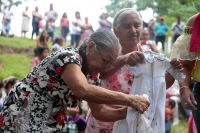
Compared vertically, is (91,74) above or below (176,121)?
above

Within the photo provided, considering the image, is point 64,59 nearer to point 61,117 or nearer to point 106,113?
point 61,117

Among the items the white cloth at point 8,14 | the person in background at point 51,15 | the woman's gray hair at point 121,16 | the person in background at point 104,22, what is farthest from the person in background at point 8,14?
the woman's gray hair at point 121,16

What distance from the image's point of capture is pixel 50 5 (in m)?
15.3

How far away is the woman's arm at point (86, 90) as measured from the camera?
8.18 feet

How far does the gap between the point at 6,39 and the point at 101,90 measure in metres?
15.7

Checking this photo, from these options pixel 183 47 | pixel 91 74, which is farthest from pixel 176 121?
pixel 91 74

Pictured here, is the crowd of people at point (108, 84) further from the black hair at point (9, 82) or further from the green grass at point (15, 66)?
the green grass at point (15, 66)

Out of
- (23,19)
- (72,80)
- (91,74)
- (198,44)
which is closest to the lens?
(72,80)

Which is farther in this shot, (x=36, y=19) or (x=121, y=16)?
(x=36, y=19)

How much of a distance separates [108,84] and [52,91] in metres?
0.85

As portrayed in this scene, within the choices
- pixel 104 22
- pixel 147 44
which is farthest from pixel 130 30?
pixel 104 22

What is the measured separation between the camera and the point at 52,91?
2.74 metres

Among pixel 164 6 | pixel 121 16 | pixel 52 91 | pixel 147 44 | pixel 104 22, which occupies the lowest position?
pixel 52 91

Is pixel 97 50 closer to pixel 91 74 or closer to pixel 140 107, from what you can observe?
pixel 91 74
